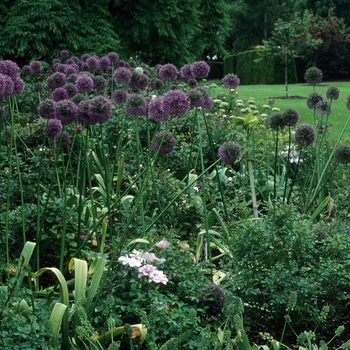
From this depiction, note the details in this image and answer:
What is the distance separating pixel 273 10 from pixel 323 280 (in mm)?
43708

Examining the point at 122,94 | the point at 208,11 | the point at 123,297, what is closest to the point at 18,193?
the point at 122,94

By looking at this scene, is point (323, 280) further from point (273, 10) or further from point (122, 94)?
point (273, 10)

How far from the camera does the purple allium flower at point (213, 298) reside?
238 centimetres

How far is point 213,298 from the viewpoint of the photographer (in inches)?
94.0

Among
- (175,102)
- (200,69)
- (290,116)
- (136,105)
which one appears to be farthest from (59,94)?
(290,116)

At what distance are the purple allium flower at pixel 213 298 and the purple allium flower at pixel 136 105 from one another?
128cm

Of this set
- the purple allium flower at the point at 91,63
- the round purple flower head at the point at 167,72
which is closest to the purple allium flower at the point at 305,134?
the round purple flower head at the point at 167,72

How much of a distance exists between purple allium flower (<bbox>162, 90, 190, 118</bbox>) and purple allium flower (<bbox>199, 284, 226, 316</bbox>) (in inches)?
36.3

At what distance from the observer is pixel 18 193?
3.71 metres

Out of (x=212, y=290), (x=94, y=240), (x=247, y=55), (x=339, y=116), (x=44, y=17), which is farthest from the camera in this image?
(x=247, y=55)

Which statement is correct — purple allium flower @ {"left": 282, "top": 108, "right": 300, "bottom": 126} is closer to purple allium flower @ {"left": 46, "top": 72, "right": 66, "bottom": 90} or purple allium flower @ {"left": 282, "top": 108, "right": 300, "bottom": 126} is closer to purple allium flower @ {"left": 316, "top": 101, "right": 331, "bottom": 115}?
purple allium flower @ {"left": 316, "top": 101, "right": 331, "bottom": 115}

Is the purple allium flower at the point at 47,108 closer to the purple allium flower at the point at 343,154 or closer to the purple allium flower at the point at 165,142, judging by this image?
the purple allium flower at the point at 165,142

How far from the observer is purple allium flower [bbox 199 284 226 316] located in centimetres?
238

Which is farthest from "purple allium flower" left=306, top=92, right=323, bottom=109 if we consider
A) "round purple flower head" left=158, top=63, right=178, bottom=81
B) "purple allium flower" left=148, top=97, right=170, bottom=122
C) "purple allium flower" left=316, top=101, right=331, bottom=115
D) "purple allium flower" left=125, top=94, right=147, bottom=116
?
"purple allium flower" left=148, top=97, right=170, bottom=122
